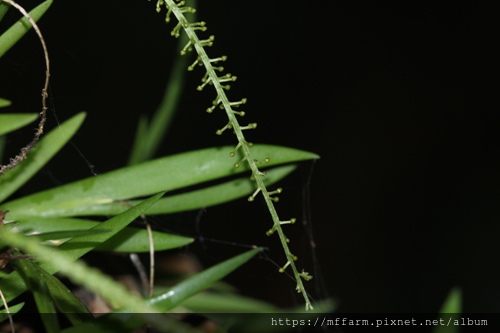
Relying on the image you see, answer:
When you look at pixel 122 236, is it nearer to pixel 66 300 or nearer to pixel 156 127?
pixel 66 300

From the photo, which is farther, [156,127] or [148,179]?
[156,127]

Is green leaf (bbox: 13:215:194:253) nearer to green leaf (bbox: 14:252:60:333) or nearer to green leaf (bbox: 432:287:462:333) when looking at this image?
green leaf (bbox: 14:252:60:333)

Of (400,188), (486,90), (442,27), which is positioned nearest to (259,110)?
(400,188)

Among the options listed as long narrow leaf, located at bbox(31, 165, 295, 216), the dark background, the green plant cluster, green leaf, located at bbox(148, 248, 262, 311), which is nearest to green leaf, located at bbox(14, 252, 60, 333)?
the green plant cluster

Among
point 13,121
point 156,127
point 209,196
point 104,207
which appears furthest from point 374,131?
point 13,121

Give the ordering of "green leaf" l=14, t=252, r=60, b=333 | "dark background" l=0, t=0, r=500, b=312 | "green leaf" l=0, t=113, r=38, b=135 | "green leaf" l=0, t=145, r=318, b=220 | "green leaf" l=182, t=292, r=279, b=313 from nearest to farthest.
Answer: "green leaf" l=14, t=252, r=60, b=333, "green leaf" l=0, t=113, r=38, b=135, "green leaf" l=0, t=145, r=318, b=220, "green leaf" l=182, t=292, r=279, b=313, "dark background" l=0, t=0, r=500, b=312

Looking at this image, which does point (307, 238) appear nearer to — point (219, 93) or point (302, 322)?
point (302, 322)
